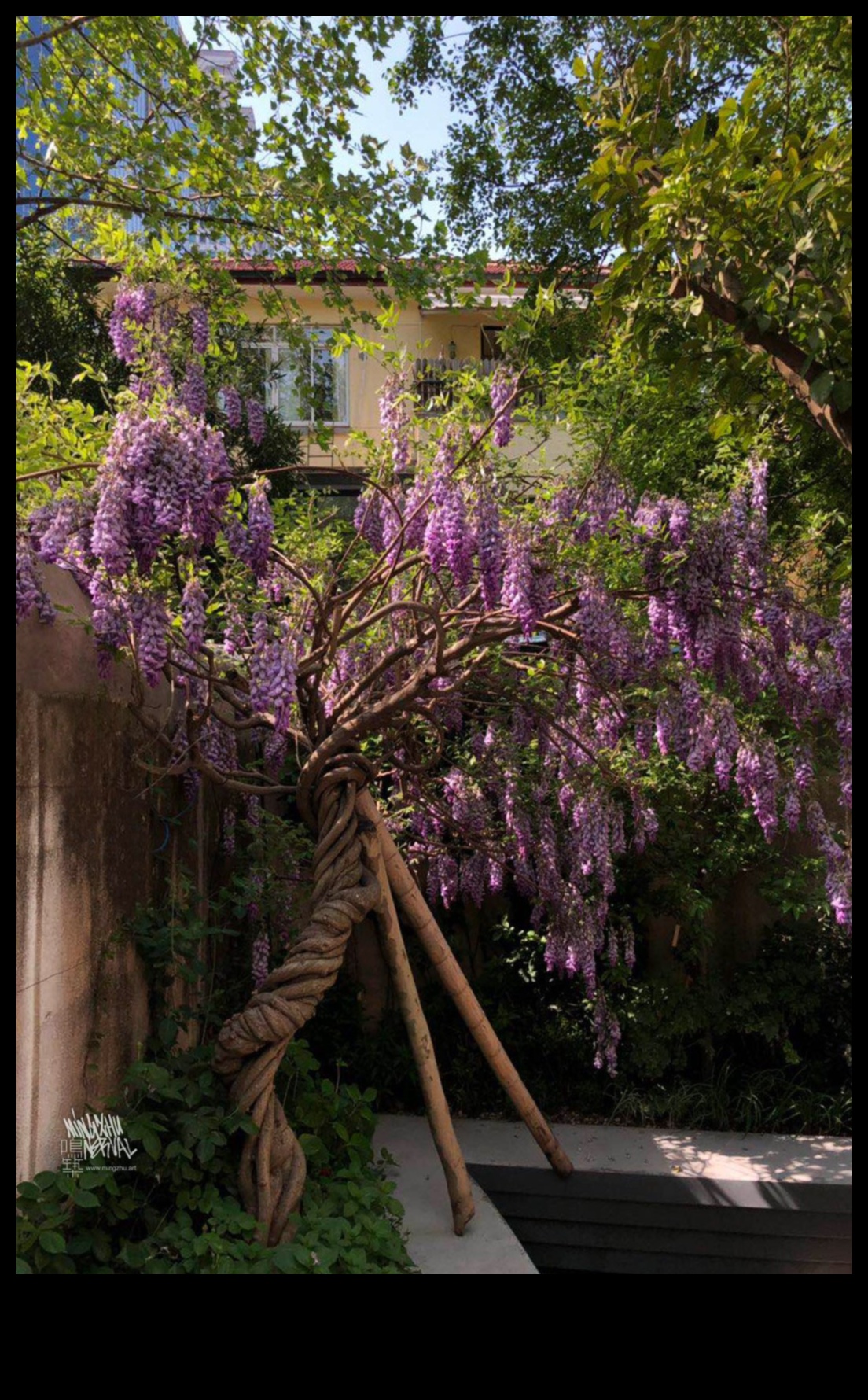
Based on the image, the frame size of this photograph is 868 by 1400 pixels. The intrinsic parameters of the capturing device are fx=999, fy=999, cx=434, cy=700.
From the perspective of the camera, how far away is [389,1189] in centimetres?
338

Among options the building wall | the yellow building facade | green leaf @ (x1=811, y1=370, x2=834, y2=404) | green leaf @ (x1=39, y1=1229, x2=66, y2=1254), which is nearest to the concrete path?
green leaf @ (x1=39, y1=1229, x2=66, y2=1254)

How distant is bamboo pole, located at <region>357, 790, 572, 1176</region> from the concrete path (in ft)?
1.17

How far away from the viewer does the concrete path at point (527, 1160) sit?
349 cm

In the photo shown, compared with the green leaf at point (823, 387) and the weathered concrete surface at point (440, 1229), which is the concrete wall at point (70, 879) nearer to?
the weathered concrete surface at point (440, 1229)

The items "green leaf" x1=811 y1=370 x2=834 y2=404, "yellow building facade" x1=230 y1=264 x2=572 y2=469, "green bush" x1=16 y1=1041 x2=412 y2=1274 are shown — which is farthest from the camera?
"yellow building facade" x1=230 y1=264 x2=572 y2=469

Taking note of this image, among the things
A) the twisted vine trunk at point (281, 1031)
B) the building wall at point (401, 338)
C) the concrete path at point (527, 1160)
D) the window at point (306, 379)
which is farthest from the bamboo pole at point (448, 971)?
the building wall at point (401, 338)

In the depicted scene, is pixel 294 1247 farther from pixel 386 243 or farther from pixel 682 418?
pixel 682 418

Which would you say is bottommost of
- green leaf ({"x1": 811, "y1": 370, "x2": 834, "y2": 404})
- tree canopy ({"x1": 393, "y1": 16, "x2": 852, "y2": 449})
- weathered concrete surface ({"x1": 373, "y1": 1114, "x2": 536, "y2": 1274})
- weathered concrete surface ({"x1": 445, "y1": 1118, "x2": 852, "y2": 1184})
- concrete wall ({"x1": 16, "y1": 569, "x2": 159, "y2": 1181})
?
weathered concrete surface ({"x1": 445, "y1": 1118, "x2": 852, "y2": 1184})

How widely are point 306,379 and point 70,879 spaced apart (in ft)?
9.52

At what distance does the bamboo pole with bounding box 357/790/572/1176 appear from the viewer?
373 cm

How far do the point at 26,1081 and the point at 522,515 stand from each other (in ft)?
7.74

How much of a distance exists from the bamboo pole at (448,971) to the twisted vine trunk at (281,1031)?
23cm

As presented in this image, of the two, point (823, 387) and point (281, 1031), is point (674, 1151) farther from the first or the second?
point (823, 387)

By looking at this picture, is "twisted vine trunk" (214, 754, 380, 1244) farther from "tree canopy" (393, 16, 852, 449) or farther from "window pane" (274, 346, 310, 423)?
"window pane" (274, 346, 310, 423)
